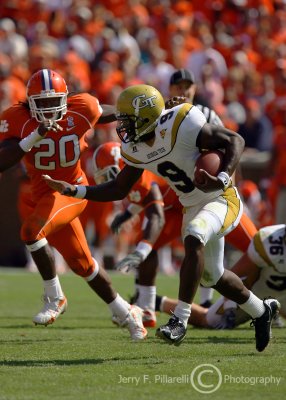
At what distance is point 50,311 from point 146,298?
1021 millimetres

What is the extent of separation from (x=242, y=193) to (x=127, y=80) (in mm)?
2526

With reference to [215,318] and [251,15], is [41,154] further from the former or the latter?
[251,15]

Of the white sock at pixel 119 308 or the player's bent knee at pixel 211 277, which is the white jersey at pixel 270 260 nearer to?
the white sock at pixel 119 308

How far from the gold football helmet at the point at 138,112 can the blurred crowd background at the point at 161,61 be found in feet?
19.5

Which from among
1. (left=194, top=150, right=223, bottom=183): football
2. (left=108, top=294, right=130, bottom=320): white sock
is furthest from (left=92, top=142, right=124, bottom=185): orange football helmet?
(left=194, top=150, right=223, bottom=183): football

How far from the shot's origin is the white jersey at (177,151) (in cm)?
543

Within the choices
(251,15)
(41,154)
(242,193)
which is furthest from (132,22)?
(41,154)

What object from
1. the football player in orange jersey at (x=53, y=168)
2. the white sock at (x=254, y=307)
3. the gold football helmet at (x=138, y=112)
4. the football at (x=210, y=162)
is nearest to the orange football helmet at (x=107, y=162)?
the football player in orange jersey at (x=53, y=168)

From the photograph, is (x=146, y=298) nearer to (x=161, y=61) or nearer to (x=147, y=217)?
(x=147, y=217)

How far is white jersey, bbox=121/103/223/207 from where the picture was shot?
17.8 feet

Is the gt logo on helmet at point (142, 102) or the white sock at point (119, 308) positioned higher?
the gt logo on helmet at point (142, 102)

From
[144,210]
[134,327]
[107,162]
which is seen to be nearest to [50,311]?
[134,327]

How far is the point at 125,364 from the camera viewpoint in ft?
16.9

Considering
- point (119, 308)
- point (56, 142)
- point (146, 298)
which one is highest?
point (56, 142)
